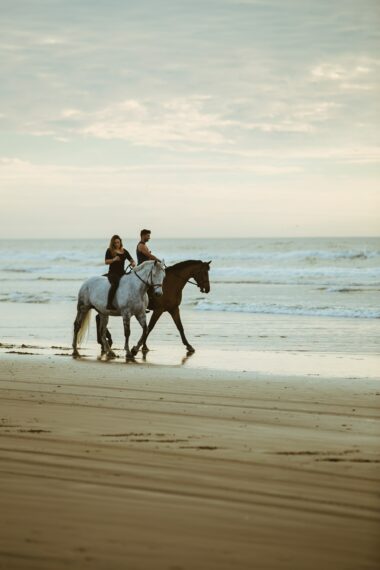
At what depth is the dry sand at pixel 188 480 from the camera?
370 cm

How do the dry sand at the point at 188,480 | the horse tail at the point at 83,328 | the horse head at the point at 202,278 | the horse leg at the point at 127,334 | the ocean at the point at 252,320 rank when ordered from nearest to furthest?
the dry sand at the point at 188,480 < the horse leg at the point at 127,334 < the horse tail at the point at 83,328 < the ocean at the point at 252,320 < the horse head at the point at 202,278

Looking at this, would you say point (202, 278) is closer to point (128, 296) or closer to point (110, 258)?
point (128, 296)

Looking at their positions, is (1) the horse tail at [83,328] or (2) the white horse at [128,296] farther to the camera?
(1) the horse tail at [83,328]

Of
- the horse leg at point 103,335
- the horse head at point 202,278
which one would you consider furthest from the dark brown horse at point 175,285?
the horse leg at point 103,335

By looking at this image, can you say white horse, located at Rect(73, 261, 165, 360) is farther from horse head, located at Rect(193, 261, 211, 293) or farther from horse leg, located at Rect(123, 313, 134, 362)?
horse head, located at Rect(193, 261, 211, 293)

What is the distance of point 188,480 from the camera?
484 cm

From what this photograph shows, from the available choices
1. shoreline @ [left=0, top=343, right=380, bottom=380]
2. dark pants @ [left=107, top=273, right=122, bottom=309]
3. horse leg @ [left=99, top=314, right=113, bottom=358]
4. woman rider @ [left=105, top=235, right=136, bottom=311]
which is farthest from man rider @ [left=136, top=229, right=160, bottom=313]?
shoreline @ [left=0, top=343, right=380, bottom=380]

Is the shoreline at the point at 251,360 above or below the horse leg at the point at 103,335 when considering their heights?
below

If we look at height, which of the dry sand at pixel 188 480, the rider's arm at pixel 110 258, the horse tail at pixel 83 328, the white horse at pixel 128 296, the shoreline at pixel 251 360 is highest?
the rider's arm at pixel 110 258

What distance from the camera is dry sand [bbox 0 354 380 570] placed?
3.70 m

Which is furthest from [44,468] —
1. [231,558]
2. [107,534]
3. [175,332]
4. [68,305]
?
[68,305]

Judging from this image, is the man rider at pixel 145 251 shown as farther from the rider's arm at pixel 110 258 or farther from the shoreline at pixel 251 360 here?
the shoreline at pixel 251 360

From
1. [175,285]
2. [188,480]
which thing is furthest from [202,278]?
[188,480]

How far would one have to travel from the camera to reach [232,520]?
13.5 ft
